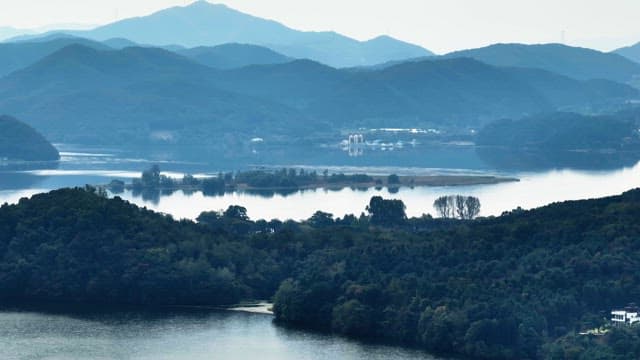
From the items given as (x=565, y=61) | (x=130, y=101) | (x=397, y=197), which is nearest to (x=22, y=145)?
(x=397, y=197)

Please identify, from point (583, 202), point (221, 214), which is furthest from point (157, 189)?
point (583, 202)

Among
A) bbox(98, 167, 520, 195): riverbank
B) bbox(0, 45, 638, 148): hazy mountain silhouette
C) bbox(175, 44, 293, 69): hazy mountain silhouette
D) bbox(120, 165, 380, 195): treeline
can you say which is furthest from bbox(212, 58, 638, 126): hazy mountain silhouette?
bbox(120, 165, 380, 195): treeline

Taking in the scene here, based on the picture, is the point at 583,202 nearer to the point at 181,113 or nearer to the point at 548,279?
the point at 548,279

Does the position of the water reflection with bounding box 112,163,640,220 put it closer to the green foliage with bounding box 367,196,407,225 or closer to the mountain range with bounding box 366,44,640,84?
the green foliage with bounding box 367,196,407,225

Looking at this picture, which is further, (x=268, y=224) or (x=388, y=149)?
(x=388, y=149)

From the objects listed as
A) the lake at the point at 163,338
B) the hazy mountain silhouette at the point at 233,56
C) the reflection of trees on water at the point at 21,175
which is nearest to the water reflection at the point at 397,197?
the reflection of trees on water at the point at 21,175

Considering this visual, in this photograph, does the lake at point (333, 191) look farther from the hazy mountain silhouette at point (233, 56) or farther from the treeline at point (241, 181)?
the hazy mountain silhouette at point (233, 56)
